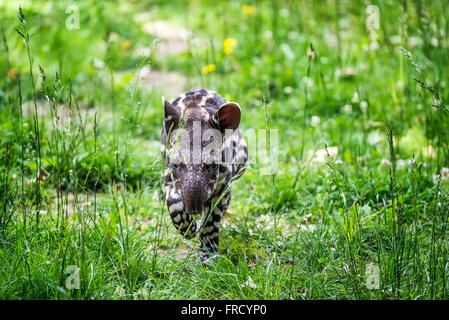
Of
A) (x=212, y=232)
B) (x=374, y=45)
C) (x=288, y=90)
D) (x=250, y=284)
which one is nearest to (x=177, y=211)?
(x=212, y=232)

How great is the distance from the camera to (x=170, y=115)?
354 centimetres

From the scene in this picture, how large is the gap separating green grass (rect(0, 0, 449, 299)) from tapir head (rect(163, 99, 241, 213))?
0.16 meters

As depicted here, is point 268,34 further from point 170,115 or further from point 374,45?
point 170,115

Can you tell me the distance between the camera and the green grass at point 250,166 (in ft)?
10.2

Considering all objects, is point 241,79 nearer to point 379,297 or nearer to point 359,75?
point 359,75

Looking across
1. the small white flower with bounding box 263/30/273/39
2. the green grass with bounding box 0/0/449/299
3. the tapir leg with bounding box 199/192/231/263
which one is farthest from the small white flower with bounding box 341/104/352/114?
the tapir leg with bounding box 199/192/231/263

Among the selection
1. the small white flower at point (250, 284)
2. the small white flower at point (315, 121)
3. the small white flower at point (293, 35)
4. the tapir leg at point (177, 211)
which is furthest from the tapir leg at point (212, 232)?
the small white flower at point (293, 35)

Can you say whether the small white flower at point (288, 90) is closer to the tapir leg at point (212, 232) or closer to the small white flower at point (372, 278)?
the tapir leg at point (212, 232)

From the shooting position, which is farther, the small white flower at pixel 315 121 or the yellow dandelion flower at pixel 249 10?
the yellow dandelion flower at pixel 249 10

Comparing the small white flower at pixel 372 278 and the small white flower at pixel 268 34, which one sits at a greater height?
the small white flower at pixel 268 34
